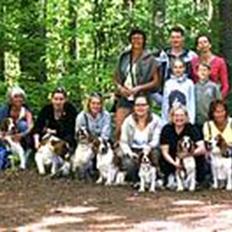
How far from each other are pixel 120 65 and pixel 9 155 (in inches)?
91.9

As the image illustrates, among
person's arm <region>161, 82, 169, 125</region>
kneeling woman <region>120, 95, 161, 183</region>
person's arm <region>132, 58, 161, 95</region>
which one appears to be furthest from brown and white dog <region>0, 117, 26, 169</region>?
person's arm <region>161, 82, 169, 125</region>

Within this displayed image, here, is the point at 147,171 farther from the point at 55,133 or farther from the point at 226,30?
the point at 226,30

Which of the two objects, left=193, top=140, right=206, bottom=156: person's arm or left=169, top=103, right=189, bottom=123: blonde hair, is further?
left=169, top=103, right=189, bottom=123: blonde hair

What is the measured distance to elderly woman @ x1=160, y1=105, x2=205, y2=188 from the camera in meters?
9.18

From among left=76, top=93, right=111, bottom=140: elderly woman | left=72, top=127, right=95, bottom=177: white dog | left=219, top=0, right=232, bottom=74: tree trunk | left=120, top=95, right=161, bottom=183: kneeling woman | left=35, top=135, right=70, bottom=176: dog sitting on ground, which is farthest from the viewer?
left=219, top=0, right=232, bottom=74: tree trunk

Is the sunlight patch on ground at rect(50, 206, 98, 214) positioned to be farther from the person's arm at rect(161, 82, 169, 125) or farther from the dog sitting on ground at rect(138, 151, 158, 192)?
the person's arm at rect(161, 82, 169, 125)

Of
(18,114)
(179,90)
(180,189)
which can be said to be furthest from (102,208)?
(18,114)

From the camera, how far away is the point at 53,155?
1014 cm

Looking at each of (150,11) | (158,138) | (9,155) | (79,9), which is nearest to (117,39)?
(150,11)

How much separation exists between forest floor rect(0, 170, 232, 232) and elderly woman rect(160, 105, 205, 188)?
337 millimetres

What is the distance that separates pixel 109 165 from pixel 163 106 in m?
1.13

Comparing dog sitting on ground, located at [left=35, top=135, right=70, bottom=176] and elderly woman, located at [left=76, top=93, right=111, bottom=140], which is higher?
elderly woman, located at [left=76, top=93, right=111, bottom=140]

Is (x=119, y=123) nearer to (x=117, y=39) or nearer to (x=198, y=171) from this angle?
(x=198, y=171)

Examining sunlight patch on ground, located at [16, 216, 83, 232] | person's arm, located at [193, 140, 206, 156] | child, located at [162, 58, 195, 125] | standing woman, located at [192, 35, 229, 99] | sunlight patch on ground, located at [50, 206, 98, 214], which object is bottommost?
sunlight patch on ground, located at [16, 216, 83, 232]
